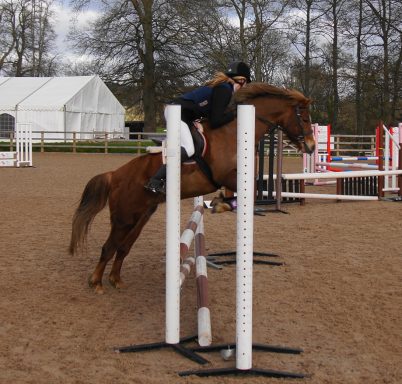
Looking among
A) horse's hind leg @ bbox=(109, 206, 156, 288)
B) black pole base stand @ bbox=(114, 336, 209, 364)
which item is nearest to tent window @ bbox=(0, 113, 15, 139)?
horse's hind leg @ bbox=(109, 206, 156, 288)

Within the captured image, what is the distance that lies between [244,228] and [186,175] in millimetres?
1260

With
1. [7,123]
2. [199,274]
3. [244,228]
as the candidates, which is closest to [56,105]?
[7,123]

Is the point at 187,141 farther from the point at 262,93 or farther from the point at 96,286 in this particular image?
the point at 96,286

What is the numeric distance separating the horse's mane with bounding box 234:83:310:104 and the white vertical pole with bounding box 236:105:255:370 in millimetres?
1466

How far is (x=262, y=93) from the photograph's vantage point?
15.7ft

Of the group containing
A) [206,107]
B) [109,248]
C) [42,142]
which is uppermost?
[42,142]

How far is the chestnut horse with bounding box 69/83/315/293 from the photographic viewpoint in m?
4.34

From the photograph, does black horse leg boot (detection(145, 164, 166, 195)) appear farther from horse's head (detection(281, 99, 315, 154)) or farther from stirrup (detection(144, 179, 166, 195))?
horse's head (detection(281, 99, 315, 154))

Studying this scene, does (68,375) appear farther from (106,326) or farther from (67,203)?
(67,203)

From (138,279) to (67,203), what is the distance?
5.97 meters

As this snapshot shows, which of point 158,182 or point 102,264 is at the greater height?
point 158,182

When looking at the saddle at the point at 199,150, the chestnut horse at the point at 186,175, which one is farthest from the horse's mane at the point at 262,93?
the saddle at the point at 199,150

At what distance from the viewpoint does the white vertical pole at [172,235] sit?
354 cm

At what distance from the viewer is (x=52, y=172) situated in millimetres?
18172
